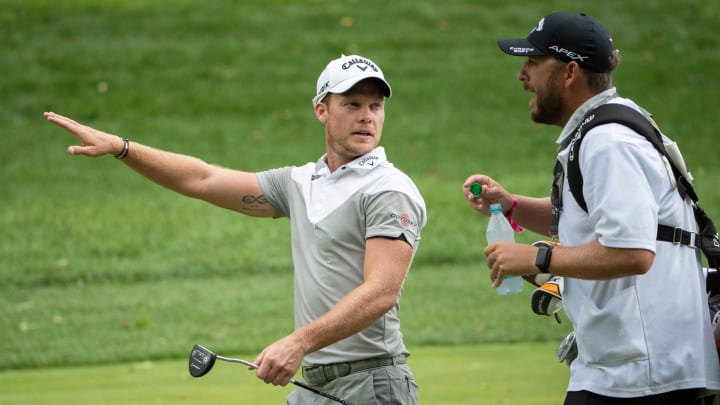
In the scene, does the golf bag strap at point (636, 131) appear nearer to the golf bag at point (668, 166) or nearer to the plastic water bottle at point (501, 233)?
the golf bag at point (668, 166)

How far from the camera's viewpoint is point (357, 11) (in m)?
27.1

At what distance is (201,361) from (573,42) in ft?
5.50

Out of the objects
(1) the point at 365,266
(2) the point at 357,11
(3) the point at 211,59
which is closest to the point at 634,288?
(1) the point at 365,266

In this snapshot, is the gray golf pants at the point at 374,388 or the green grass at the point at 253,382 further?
the green grass at the point at 253,382

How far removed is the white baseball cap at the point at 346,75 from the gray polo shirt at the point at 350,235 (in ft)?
0.91

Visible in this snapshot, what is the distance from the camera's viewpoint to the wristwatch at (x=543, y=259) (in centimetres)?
399

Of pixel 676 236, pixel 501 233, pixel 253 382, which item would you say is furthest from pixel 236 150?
pixel 676 236

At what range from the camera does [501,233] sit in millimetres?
4684

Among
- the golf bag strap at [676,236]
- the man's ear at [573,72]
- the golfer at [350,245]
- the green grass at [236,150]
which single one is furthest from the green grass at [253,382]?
the man's ear at [573,72]

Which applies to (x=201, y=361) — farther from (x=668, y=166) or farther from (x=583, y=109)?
(x=668, y=166)

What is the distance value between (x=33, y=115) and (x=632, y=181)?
20.1 metres

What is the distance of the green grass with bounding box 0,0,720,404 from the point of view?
37.3 ft

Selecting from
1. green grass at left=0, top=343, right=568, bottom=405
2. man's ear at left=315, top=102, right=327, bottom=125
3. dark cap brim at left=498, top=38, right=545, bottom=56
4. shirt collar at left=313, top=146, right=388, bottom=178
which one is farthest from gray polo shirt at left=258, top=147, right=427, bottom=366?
green grass at left=0, top=343, right=568, bottom=405

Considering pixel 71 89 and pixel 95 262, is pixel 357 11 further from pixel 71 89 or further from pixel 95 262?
pixel 95 262
